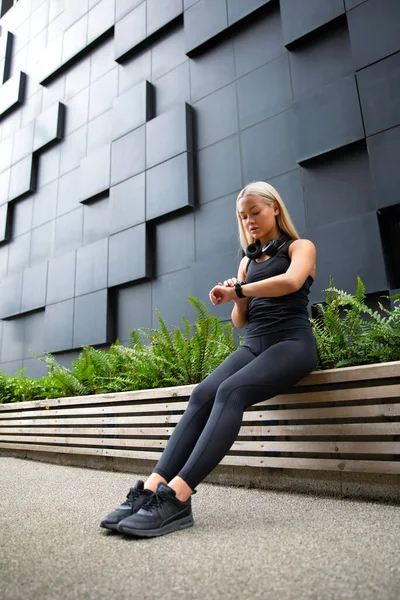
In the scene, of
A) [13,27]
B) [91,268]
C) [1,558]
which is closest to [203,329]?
[1,558]

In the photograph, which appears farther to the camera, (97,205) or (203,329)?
(97,205)

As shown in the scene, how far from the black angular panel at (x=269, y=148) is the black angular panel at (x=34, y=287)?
480 cm

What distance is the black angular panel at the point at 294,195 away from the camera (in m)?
4.99

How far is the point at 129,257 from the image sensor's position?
659cm

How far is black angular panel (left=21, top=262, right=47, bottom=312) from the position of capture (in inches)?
321

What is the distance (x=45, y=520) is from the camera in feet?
4.93

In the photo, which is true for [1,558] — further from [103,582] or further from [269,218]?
[269,218]

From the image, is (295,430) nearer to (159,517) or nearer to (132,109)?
(159,517)

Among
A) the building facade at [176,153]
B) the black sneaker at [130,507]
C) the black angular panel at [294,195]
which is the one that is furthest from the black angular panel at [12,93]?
the black sneaker at [130,507]

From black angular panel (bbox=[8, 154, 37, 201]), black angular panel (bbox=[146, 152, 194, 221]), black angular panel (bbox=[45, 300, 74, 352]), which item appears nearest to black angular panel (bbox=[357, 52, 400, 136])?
black angular panel (bbox=[146, 152, 194, 221])

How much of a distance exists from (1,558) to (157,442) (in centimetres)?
131

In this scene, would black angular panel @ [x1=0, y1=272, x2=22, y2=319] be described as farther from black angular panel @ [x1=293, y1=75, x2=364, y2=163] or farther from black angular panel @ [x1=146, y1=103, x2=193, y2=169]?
black angular panel @ [x1=293, y1=75, x2=364, y2=163]

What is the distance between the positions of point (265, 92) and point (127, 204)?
9.20 ft

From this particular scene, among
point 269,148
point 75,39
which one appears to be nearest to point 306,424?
point 269,148
